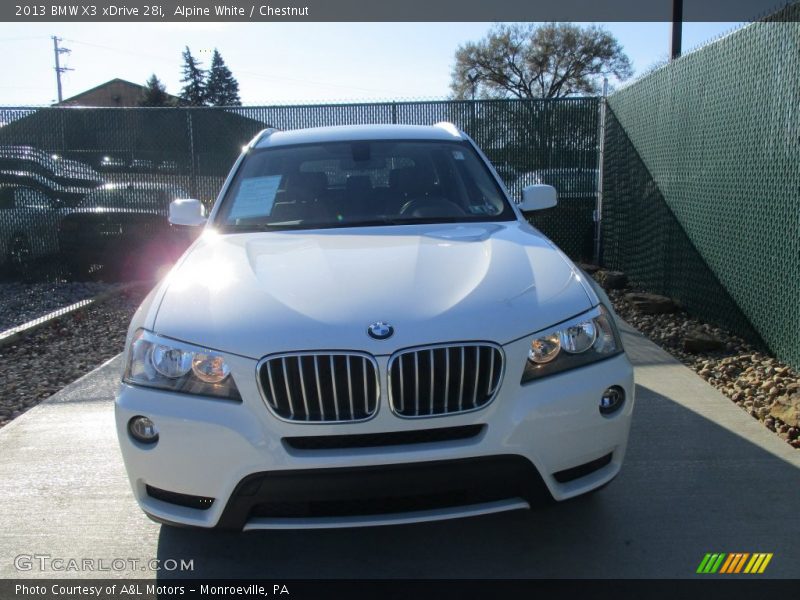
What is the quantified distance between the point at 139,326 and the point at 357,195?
66.1 inches

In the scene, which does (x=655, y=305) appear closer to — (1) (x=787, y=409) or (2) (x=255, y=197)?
(1) (x=787, y=409)

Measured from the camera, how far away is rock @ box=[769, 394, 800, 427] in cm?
415

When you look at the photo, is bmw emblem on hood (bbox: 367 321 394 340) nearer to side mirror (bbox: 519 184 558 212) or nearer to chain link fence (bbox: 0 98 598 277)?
side mirror (bbox: 519 184 558 212)

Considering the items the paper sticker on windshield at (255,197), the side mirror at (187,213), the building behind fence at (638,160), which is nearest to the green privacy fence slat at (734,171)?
the building behind fence at (638,160)

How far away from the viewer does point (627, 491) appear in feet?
11.4

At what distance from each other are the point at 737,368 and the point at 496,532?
3003 mm

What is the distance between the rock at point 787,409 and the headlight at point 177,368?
10.5ft

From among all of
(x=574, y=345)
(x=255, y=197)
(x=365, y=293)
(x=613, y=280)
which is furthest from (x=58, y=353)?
(x=613, y=280)

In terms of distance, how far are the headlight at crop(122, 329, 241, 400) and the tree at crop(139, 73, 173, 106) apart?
61216mm

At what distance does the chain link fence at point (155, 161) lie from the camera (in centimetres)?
1008

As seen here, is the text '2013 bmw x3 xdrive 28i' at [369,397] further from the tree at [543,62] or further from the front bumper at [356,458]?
the tree at [543,62]

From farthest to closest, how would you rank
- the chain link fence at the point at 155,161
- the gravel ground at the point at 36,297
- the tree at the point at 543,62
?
the tree at the point at 543,62 < the chain link fence at the point at 155,161 < the gravel ground at the point at 36,297

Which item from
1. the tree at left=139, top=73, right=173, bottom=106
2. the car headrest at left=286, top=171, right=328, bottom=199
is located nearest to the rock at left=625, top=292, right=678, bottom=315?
the car headrest at left=286, top=171, right=328, bottom=199

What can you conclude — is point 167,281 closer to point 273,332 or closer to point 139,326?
point 139,326
